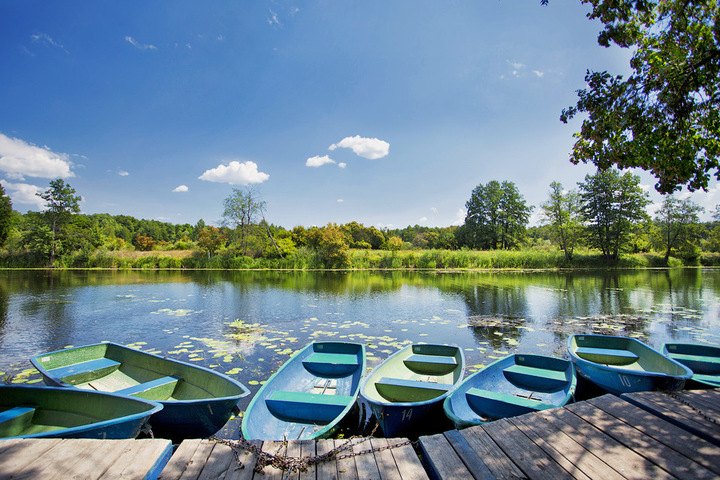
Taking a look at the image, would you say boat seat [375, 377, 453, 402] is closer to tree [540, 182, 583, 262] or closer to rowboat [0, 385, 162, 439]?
rowboat [0, 385, 162, 439]

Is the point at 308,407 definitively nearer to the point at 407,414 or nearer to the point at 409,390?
the point at 407,414

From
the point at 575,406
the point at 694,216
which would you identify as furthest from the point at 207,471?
the point at 694,216

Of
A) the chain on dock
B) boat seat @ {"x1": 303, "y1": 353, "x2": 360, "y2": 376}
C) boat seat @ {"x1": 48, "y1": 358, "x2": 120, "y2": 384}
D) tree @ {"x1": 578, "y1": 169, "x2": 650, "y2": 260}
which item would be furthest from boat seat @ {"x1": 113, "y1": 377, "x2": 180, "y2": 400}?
tree @ {"x1": 578, "y1": 169, "x2": 650, "y2": 260}

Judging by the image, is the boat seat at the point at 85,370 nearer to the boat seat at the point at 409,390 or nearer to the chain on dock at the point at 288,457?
the chain on dock at the point at 288,457

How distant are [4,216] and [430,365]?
50.3 m

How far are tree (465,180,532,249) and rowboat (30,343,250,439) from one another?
167ft

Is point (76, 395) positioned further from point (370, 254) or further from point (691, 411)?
point (370, 254)

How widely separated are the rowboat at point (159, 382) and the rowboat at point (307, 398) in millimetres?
398

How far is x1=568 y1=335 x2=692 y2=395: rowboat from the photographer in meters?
4.21

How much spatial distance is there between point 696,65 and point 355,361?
7552 millimetres

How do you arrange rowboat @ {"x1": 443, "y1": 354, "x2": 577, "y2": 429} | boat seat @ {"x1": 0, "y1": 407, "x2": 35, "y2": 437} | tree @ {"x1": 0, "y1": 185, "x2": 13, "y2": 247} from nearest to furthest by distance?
1. boat seat @ {"x1": 0, "y1": 407, "x2": 35, "y2": 437}
2. rowboat @ {"x1": 443, "y1": 354, "x2": 577, "y2": 429}
3. tree @ {"x1": 0, "y1": 185, "x2": 13, "y2": 247}

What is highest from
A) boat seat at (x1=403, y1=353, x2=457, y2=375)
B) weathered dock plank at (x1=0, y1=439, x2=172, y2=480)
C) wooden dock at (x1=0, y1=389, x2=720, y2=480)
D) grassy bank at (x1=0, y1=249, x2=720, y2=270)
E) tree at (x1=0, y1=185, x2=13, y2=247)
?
tree at (x1=0, y1=185, x2=13, y2=247)

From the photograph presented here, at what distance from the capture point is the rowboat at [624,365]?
4.21m

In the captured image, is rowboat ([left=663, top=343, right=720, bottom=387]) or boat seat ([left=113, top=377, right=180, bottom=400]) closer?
boat seat ([left=113, top=377, right=180, bottom=400])
